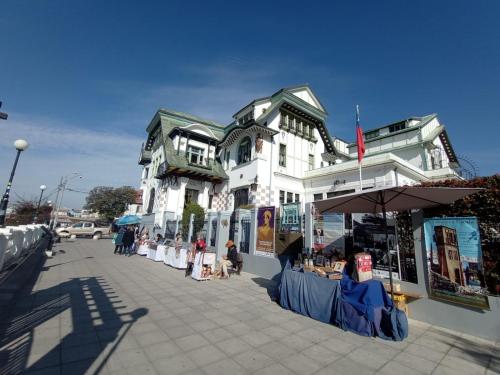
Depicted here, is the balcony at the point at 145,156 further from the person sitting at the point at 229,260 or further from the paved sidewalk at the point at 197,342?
the paved sidewalk at the point at 197,342

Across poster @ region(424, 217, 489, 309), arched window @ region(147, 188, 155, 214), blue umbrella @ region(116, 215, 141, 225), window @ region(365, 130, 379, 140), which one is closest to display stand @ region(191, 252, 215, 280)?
poster @ region(424, 217, 489, 309)

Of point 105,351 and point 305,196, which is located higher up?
point 305,196

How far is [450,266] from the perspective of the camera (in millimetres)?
5770

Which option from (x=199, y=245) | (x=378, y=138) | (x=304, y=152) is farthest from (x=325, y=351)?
(x=378, y=138)

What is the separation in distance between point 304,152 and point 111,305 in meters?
17.5

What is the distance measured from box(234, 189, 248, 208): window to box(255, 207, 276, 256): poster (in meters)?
7.06

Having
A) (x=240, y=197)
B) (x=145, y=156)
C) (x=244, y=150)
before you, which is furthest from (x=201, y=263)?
(x=145, y=156)

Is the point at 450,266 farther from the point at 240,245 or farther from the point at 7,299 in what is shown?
the point at 7,299

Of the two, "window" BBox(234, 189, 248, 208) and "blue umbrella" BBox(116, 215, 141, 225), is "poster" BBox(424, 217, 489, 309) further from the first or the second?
"blue umbrella" BBox(116, 215, 141, 225)

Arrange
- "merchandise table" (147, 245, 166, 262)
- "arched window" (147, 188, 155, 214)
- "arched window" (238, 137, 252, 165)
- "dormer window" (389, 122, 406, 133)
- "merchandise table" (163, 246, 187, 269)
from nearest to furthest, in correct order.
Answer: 1. "merchandise table" (163, 246, 187, 269)
2. "merchandise table" (147, 245, 166, 262)
3. "arched window" (238, 137, 252, 165)
4. "arched window" (147, 188, 155, 214)
5. "dormer window" (389, 122, 406, 133)

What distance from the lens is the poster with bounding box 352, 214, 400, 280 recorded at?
6852 mm

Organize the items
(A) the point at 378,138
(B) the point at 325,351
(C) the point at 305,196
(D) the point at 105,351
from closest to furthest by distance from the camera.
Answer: (D) the point at 105,351, (B) the point at 325,351, (C) the point at 305,196, (A) the point at 378,138

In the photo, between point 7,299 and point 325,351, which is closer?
point 325,351

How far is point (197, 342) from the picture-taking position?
448 centimetres
